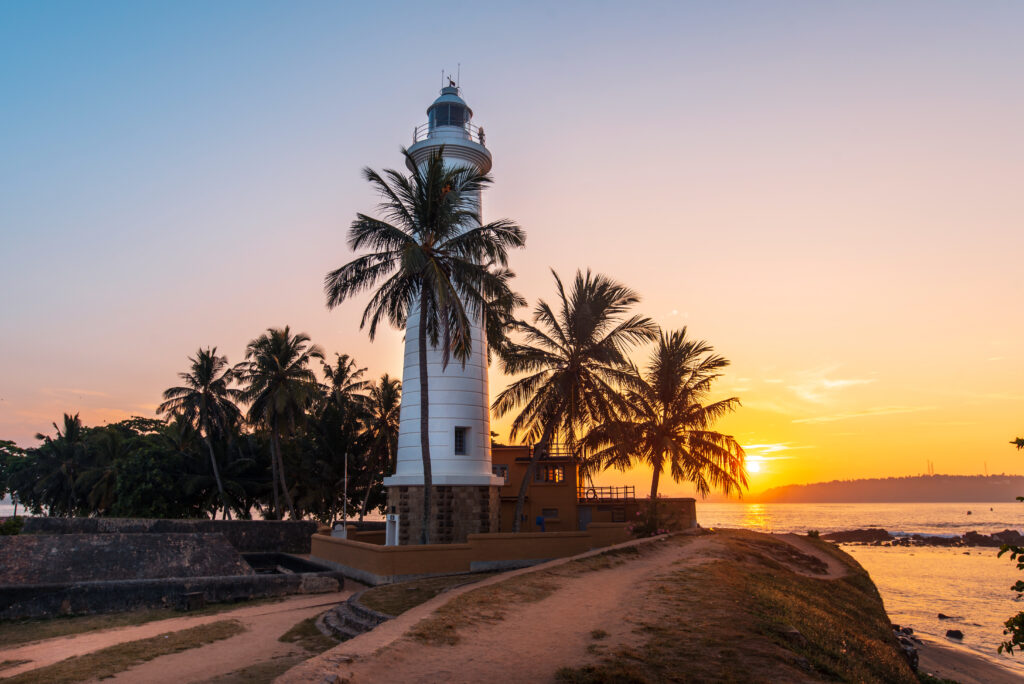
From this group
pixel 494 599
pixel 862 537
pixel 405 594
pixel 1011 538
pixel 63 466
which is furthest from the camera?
pixel 862 537

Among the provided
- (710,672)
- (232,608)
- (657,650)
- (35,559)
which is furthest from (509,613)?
(35,559)

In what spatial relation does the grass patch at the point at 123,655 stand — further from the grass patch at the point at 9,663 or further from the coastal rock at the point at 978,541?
the coastal rock at the point at 978,541

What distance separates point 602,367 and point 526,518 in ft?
33.0

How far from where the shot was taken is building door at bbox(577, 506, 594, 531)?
106 feet

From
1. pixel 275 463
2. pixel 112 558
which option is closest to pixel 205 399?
pixel 275 463

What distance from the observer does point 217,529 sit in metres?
28.3

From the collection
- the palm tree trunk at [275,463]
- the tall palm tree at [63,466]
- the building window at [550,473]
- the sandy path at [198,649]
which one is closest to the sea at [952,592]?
the building window at [550,473]

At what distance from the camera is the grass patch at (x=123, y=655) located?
397 inches

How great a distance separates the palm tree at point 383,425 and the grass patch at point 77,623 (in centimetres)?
2363

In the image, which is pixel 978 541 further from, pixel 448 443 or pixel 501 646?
pixel 501 646

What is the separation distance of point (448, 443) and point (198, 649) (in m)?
11.7

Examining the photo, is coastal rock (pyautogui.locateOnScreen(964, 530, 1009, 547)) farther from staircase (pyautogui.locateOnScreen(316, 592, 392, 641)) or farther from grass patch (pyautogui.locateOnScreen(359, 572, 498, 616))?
staircase (pyautogui.locateOnScreen(316, 592, 392, 641))

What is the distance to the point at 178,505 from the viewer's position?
132ft

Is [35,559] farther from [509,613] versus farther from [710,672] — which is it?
[710,672]
